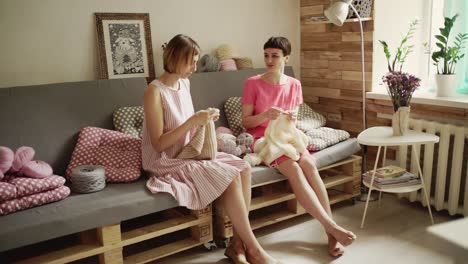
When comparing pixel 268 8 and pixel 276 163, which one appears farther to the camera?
pixel 268 8

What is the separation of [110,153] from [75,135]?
239 mm

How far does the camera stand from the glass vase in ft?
8.21

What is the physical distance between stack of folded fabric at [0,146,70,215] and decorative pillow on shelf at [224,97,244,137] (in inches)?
45.5

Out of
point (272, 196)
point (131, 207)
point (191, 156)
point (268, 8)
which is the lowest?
point (272, 196)

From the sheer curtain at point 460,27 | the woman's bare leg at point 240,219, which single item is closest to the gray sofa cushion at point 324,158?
the woman's bare leg at point 240,219

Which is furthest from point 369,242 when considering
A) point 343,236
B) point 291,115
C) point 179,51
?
point 179,51

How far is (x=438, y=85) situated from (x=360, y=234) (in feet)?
3.54

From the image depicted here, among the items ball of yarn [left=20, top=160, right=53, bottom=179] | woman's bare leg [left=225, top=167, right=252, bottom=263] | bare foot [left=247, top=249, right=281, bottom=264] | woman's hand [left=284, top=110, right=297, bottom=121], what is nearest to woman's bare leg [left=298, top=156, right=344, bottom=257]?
woman's hand [left=284, top=110, right=297, bottom=121]

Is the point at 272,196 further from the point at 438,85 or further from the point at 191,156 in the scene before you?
the point at 438,85

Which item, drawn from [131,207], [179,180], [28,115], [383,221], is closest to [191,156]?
[179,180]

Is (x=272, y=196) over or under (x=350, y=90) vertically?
under

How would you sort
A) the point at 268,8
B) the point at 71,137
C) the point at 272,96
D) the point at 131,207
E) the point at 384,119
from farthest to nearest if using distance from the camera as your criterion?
the point at 268,8, the point at 384,119, the point at 272,96, the point at 71,137, the point at 131,207

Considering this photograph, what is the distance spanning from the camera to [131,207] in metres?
1.95

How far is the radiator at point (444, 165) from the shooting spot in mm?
2537
